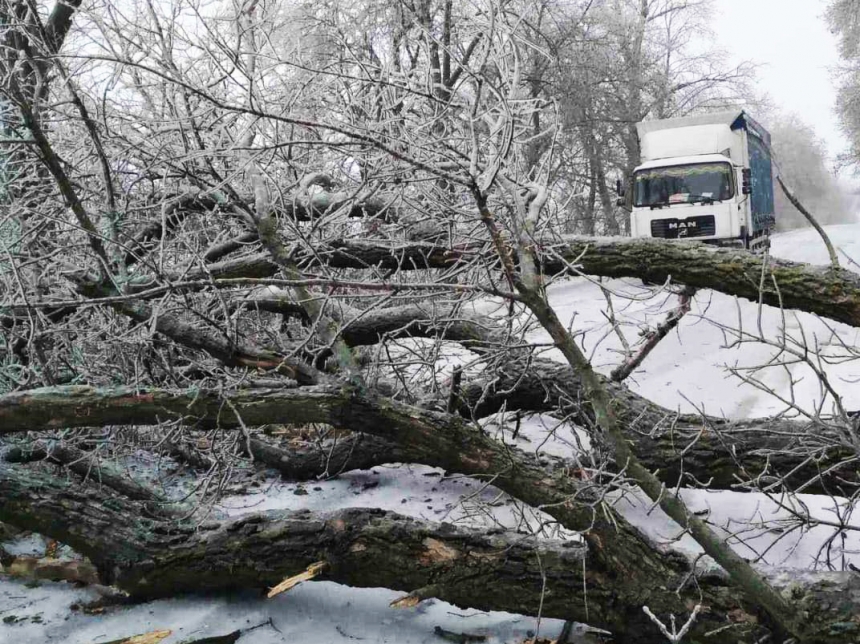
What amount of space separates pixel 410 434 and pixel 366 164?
120 centimetres

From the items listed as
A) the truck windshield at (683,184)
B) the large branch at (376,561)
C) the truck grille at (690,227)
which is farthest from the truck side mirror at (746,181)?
the large branch at (376,561)

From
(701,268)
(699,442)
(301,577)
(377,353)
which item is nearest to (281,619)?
(301,577)

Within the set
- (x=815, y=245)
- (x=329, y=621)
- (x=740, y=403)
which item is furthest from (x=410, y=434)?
(x=815, y=245)

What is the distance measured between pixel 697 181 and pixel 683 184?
0.85 ft

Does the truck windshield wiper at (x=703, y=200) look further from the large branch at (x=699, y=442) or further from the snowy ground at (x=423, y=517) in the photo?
the large branch at (x=699, y=442)

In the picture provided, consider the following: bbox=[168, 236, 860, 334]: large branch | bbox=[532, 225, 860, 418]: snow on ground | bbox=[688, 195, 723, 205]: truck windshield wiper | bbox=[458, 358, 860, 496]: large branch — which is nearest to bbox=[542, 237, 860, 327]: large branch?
bbox=[168, 236, 860, 334]: large branch

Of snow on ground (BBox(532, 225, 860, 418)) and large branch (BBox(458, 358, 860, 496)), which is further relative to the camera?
snow on ground (BBox(532, 225, 860, 418))

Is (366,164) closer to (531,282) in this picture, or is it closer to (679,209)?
(531,282)

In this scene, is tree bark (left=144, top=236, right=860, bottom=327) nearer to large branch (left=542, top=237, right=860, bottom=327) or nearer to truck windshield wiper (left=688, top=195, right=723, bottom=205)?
large branch (left=542, top=237, right=860, bottom=327)

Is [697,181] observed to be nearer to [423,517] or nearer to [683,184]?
[683,184]

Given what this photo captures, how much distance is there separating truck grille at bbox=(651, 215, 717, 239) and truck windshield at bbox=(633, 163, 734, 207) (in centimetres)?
36

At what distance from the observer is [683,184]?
1418 centimetres

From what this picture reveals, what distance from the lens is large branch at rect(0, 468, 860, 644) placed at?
2613 mm

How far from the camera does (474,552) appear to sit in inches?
115
